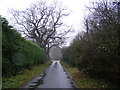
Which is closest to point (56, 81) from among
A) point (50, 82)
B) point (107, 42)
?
point (50, 82)

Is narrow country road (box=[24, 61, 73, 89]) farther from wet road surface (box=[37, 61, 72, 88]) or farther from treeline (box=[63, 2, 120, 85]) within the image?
treeline (box=[63, 2, 120, 85])

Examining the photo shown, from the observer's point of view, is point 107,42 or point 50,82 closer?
point 107,42

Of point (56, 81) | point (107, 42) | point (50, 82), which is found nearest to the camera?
point (107, 42)

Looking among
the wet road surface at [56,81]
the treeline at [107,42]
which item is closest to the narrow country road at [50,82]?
the wet road surface at [56,81]

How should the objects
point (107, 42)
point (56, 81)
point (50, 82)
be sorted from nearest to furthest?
1. point (107, 42)
2. point (50, 82)
3. point (56, 81)

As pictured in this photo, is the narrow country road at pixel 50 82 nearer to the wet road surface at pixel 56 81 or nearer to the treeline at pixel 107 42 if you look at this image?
the wet road surface at pixel 56 81

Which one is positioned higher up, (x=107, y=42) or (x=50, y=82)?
(x=107, y=42)

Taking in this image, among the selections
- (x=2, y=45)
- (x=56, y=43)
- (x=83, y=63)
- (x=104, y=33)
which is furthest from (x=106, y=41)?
(x=56, y=43)

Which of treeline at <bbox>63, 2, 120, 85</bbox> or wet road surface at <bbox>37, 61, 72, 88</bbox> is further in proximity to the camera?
wet road surface at <bbox>37, 61, 72, 88</bbox>

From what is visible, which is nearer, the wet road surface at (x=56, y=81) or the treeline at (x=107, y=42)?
the treeline at (x=107, y=42)

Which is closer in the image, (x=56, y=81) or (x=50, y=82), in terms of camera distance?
(x=50, y=82)

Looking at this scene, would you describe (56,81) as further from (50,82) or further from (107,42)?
(107,42)

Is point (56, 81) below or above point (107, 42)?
below

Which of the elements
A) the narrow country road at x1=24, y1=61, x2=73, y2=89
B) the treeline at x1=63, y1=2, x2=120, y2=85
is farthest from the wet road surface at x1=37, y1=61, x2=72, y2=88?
the treeline at x1=63, y1=2, x2=120, y2=85
